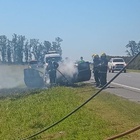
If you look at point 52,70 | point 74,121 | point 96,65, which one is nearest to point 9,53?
point 52,70

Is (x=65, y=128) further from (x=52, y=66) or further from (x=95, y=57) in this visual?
(x=52, y=66)

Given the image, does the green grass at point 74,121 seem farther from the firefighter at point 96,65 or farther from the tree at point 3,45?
the tree at point 3,45

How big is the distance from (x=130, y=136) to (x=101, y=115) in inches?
128

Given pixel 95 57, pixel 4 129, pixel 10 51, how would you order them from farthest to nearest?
pixel 10 51
pixel 95 57
pixel 4 129

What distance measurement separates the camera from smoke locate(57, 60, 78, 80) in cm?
2744

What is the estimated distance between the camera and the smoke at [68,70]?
27438 mm

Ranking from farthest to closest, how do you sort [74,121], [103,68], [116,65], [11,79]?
[116,65]
[11,79]
[103,68]
[74,121]

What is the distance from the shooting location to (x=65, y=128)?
10.6 m

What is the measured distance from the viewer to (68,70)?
90.5 ft

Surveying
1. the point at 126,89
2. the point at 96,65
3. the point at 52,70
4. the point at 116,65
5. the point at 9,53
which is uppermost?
the point at 9,53

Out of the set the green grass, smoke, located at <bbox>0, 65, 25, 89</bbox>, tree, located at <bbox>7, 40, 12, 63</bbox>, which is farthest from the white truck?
tree, located at <bbox>7, 40, 12, 63</bbox>

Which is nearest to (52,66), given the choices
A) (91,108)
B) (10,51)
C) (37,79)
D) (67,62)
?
(67,62)

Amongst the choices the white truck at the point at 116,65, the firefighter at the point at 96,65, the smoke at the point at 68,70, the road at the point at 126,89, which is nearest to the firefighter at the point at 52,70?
the smoke at the point at 68,70

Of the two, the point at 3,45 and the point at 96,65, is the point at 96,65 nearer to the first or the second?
the point at 96,65
